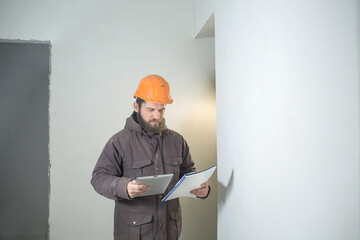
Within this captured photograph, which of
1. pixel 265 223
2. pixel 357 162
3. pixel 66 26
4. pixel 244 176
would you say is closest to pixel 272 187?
pixel 265 223

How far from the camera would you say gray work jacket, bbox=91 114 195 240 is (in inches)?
64.2

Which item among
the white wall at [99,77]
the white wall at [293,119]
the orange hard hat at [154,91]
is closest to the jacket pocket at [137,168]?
the orange hard hat at [154,91]

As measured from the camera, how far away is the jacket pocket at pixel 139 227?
1.62 metres

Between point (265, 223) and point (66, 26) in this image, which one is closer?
point (265, 223)

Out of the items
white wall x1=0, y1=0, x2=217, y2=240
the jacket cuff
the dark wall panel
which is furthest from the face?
the dark wall panel

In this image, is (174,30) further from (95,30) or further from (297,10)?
(297,10)

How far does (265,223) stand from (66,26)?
2091 mm

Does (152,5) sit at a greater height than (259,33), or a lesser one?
greater

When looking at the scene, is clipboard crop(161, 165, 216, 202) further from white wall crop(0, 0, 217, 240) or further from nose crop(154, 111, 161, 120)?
white wall crop(0, 0, 217, 240)

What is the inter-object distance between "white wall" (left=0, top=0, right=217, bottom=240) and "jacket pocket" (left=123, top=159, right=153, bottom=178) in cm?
82

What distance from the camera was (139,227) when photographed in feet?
5.34

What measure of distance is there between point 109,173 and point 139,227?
343 millimetres

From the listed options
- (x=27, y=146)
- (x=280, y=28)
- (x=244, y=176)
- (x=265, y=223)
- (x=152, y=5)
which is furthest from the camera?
(x=152, y=5)

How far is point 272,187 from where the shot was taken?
1.13m
